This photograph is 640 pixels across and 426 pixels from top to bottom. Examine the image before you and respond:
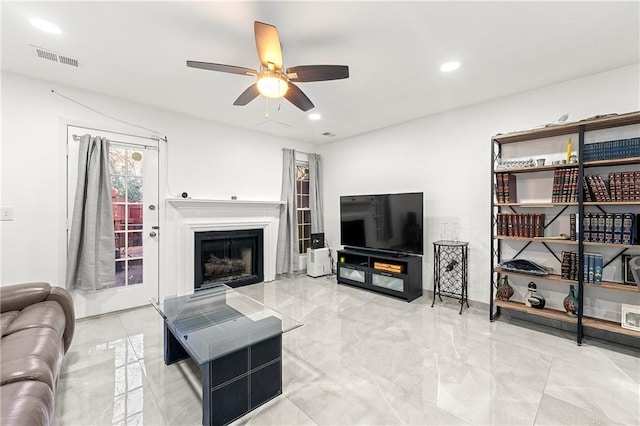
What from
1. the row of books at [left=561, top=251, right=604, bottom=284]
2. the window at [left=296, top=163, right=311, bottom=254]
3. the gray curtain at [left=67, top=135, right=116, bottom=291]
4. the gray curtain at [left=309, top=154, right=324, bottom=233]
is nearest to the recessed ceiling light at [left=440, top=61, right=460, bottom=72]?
the row of books at [left=561, top=251, right=604, bottom=284]

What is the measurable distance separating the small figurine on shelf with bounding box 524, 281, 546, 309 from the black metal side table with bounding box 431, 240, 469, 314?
0.66m

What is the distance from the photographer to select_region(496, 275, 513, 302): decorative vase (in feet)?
10.1

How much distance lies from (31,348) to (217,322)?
1011 millimetres

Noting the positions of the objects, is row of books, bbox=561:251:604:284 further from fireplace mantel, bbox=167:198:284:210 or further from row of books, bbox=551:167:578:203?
fireplace mantel, bbox=167:198:284:210

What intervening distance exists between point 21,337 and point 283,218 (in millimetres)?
3486

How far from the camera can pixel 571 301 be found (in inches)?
106

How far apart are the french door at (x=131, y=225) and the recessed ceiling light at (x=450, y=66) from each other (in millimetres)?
3506

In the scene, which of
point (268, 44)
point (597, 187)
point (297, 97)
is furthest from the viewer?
point (597, 187)

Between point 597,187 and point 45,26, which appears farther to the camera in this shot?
point 597,187

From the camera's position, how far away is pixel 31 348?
1.49 metres

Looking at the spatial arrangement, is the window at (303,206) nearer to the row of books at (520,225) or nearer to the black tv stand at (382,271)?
the black tv stand at (382,271)

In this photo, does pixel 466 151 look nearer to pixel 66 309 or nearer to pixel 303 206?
pixel 303 206

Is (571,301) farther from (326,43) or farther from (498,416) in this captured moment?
(326,43)

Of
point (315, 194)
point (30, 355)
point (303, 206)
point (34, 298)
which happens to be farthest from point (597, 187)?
point (34, 298)
